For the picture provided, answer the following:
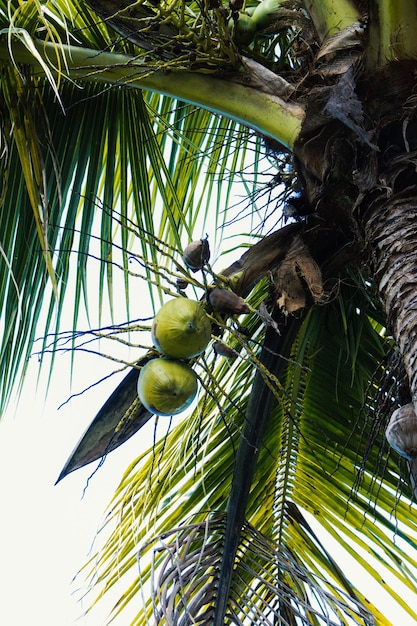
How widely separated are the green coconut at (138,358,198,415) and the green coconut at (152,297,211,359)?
29 mm

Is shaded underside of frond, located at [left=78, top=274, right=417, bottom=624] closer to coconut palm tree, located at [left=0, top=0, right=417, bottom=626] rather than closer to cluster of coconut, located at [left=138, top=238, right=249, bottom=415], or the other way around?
coconut palm tree, located at [left=0, top=0, right=417, bottom=626]

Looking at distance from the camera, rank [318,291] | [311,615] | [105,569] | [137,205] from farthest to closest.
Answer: [137,205] → [105,569] → [311,615] → [318,291]

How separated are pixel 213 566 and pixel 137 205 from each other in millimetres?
1132

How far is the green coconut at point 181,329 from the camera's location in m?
1.44

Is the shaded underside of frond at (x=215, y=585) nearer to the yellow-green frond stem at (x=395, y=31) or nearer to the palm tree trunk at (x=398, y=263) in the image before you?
the palm tree trunk at (x=398, y=263)

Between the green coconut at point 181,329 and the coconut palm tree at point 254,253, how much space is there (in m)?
0.07

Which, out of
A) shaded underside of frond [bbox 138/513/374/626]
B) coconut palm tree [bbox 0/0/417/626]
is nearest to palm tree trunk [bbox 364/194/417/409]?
coconut palm tree [bbox 0/0/417/626]

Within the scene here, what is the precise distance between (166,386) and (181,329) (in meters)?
0.11

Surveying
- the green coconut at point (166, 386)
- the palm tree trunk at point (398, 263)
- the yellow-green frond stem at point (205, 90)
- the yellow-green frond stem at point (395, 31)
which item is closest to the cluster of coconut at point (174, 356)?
the green coconut at point (166, 386)

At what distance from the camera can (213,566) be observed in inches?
75.5

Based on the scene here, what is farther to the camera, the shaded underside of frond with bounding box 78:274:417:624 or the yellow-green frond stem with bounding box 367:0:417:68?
the shaded underside of frond with bounding box 78:274:417:624

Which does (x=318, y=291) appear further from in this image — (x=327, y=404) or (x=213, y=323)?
(x=327, y=404)

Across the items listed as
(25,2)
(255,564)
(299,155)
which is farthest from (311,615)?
(25,2)

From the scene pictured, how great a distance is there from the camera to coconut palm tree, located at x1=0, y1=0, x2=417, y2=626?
1.53 metres
